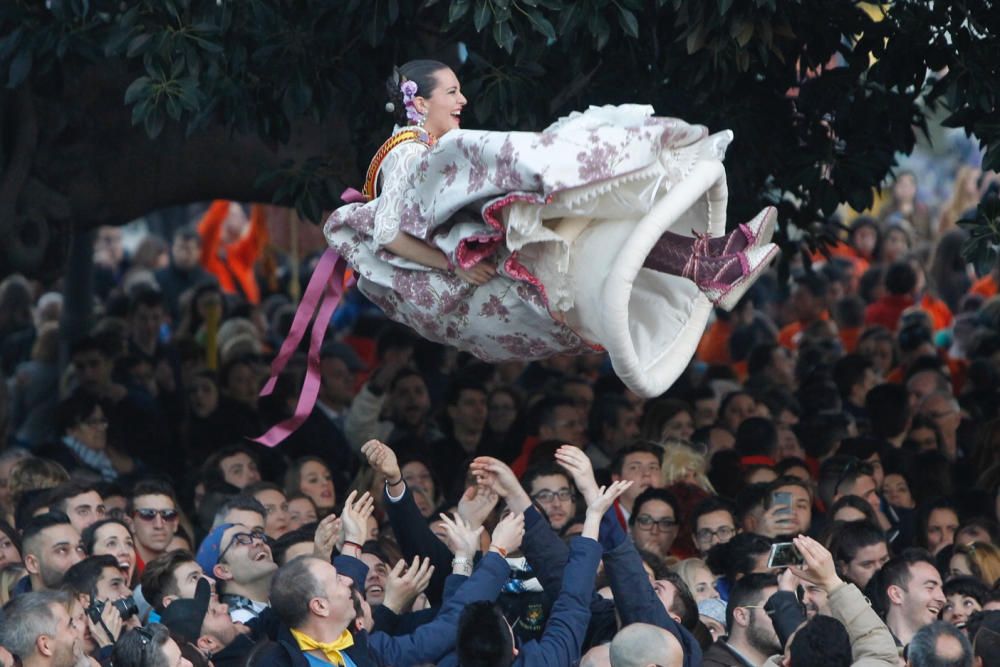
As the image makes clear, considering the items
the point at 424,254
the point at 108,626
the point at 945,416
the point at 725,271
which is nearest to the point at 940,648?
the point at 725,271

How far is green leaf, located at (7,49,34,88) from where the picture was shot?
868 centimetres

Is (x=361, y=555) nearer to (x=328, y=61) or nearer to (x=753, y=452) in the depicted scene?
(x=328, y=61)

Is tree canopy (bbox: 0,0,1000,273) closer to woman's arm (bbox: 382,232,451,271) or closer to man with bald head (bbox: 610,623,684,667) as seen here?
woman's arm (bbox: 382,232,451,271)

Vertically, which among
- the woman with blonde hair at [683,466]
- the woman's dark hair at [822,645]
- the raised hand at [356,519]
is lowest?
the woman with blonde hair at [683,466]

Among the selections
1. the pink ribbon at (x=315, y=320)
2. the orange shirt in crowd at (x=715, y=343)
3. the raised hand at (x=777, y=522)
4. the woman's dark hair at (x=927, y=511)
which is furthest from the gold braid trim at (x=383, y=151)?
the orange shirt in crowd at (x=715, y=343)

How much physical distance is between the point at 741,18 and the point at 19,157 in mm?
3915

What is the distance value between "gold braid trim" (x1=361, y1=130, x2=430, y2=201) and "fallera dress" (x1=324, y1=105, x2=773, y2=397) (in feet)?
0.13

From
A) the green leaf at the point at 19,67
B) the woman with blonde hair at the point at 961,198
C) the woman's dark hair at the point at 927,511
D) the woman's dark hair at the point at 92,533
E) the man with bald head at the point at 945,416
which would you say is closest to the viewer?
the woman's dark hair at the point at 92,533

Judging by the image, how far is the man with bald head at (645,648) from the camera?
238 inches

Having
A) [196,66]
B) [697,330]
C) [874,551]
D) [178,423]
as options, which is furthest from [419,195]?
[178,423]

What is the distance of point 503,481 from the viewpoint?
7.21 meters

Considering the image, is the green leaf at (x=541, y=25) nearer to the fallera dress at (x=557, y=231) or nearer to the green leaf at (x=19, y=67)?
the fallera dress at (x=557, y=231)

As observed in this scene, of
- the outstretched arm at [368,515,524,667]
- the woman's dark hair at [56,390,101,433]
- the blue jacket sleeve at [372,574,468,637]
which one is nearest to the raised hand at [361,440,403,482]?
the blue jacket sleeve at [372,574,468,637]

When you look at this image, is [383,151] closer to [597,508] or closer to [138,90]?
[597,508]
